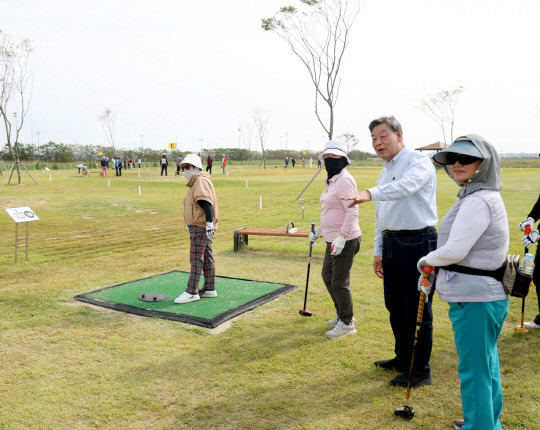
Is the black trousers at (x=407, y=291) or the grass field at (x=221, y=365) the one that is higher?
the black trousers at (x=407, y=291)

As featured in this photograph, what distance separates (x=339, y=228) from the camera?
190 inches

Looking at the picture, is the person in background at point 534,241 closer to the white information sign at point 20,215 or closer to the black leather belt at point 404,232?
the black leather belt at point 404,232

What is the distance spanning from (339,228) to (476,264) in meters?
2.18

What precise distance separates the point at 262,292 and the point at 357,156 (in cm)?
8218

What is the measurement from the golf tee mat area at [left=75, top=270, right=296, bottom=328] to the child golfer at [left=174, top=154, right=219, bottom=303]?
0.95ft

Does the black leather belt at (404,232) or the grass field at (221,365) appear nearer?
the grass field at (221,365)

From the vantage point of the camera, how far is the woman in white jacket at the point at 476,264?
2.62 m

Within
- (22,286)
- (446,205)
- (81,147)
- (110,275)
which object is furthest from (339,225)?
(81,147)

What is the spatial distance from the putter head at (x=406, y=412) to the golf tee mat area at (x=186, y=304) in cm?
246

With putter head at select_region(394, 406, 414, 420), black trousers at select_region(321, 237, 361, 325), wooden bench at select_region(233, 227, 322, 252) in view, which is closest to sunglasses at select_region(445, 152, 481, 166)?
putter head at select_region(394, 406, 414, 420)

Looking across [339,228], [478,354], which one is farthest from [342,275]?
[478,354]

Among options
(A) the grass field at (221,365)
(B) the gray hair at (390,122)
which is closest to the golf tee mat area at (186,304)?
(A) the grass field at (221,365)

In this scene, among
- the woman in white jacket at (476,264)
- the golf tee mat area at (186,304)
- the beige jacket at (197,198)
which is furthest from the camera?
the beige jacket at (197,198)

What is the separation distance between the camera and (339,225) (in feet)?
15.8
